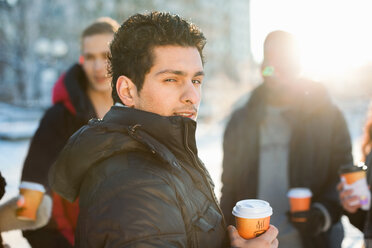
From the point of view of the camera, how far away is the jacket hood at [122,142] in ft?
4.25

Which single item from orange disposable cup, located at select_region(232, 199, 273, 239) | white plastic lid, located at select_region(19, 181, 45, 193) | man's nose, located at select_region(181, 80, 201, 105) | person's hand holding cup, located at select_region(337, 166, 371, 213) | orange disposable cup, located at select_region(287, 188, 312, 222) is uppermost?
man's nose, located at select_region(181, 80, 201, 105)

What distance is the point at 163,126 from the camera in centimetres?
139

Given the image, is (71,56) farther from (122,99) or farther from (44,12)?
(122,99)

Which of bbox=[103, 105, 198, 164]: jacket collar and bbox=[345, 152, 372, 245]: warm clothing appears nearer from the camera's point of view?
bbox=[103, 105, 198, 164]: jacket collar

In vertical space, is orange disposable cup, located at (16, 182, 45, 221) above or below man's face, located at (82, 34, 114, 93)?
below

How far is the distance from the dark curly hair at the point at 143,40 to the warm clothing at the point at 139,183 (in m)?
0.20

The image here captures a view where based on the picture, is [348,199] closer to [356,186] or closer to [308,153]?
[356,186]

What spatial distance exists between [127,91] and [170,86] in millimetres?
204

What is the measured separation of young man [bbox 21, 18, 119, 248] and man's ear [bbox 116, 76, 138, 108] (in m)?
0.68

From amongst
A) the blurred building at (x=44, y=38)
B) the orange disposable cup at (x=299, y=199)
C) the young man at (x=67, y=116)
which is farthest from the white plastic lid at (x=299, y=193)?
the blurred building at (x=44, y=38)

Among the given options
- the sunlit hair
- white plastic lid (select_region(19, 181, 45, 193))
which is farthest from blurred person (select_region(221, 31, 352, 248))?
white plastic lid (select_region(19, 181, 45, 193))

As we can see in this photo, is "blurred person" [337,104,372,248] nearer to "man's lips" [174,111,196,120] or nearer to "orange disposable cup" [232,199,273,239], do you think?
"orange disposable cup" [232,199,273,239]

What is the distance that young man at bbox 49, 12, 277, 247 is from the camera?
1151 mm

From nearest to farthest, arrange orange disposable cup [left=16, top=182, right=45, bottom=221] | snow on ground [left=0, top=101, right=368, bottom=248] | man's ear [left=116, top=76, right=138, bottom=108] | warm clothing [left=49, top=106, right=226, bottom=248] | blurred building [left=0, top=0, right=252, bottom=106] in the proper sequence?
warm clothing [left=49, top=106, right=226, bottom=248], man's ear [left=116, top=76, right=138, bottom=108], orange disposable cup [left=16, top=182, right=45, bottom=221], snow on ground [left=0, top=101, right=368, bottom=248], blurred building [left=0, top=0, right=252, bottom=106]
